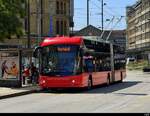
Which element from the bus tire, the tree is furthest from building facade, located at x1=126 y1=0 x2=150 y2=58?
the tree

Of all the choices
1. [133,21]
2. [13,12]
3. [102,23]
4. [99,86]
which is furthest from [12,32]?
[133,21]

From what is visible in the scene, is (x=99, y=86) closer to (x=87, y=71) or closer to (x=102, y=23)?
(x=87, y=71)

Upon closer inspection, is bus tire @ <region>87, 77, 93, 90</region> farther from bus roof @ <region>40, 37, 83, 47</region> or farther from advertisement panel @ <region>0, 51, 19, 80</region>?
advertisement panel @ <region>0, 51, 19, 80</region>

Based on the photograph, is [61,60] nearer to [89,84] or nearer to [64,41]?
[64,41]

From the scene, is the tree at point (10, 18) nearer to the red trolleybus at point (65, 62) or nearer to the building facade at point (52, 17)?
the red trolleybus at point (65, 62)

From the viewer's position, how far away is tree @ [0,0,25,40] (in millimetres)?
32219

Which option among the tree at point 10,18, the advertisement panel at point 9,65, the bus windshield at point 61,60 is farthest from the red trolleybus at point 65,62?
the advertisement panel at point 9,65

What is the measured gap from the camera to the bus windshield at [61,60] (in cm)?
3128

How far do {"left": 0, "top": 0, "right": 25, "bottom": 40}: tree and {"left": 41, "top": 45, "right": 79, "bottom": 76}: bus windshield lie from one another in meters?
2.66

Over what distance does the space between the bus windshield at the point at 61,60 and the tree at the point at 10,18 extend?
8.74 feet

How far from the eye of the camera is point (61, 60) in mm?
31391

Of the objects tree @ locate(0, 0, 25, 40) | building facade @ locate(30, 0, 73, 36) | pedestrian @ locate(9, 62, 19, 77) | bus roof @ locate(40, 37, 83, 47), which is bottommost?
pedestrian @ locate(9, 62, 19, 77)

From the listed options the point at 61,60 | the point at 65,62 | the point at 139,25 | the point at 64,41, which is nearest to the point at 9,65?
the point at 64,41

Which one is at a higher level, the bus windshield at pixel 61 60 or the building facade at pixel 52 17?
the building facade at pixel 52 17
